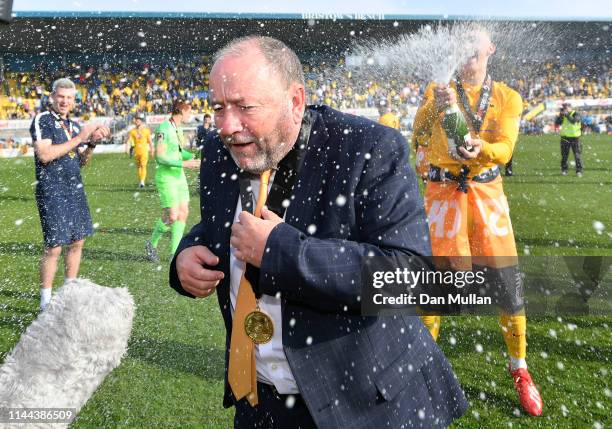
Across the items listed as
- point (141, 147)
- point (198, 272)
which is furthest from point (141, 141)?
point (198, 272)

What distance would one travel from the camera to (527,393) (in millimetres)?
3645

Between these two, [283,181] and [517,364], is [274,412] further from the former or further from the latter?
[517,364]

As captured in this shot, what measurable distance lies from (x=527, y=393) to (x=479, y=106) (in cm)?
182

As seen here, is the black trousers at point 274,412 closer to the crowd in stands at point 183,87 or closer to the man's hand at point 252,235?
the man's hand at point 252,235

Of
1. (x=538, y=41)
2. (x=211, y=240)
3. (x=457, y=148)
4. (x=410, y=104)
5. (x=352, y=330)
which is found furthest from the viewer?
(x=538, y=41)

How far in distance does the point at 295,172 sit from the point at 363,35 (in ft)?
114

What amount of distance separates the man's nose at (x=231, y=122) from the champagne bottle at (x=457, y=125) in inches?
88.5

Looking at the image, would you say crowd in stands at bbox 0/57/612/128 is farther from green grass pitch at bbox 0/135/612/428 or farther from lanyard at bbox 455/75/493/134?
lanyard at bbox 455/75/493/134

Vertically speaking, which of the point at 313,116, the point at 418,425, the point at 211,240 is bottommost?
the point at 418,425

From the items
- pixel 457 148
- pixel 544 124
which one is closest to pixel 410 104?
pixel 544 124

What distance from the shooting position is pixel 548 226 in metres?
9.52

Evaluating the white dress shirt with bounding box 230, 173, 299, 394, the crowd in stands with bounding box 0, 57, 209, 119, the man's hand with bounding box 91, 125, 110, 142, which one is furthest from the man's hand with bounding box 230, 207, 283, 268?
the crowd in stands with bounding box 0, 57, 209, 119

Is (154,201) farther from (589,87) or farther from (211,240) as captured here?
(589,87)

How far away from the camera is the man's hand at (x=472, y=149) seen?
3.51 metres
